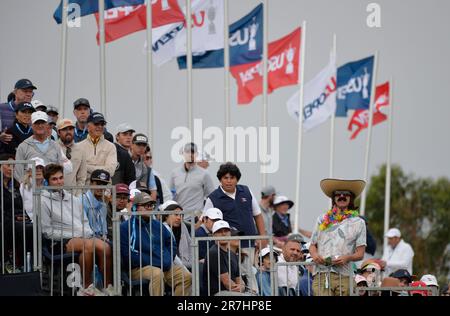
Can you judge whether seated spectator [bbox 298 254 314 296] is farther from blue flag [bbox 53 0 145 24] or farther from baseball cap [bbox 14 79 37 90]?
blue flag [bbox 53 0 145 24]

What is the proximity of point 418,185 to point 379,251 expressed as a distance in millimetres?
5886

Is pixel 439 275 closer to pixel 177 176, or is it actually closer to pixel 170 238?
pixel 177 176

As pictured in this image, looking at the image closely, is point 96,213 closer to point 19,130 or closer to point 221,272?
point 221,272

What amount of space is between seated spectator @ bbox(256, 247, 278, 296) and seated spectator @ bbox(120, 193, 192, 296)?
749 mm

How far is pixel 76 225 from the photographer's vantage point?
15453 mm

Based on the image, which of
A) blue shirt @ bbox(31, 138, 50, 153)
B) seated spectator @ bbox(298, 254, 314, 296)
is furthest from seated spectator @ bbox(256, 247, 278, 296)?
blue shirt @ bbox(31, 138, 50, 153)

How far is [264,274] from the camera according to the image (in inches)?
649

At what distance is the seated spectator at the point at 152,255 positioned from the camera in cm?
1523

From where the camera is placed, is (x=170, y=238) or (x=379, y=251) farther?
(x=379, y=251)

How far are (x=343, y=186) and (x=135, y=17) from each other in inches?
458

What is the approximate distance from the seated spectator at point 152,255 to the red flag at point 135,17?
437 inches

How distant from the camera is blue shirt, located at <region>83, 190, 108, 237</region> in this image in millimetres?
15602

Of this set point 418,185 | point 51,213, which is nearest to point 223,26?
point 51,213

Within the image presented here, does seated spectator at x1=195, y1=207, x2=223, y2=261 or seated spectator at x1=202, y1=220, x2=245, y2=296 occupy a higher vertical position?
seated spectator at x1=195, y1=207, x2=223, y2=261
